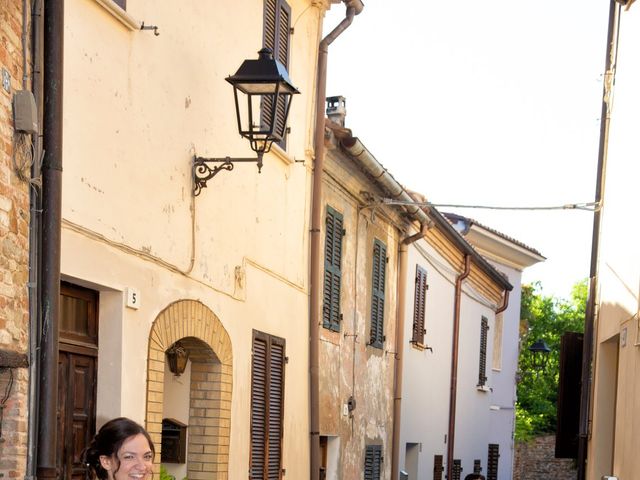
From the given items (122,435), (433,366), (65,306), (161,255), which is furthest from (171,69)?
(433,366)

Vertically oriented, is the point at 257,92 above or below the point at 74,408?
above

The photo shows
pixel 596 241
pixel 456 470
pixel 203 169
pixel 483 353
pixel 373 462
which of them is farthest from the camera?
pixel 483 353

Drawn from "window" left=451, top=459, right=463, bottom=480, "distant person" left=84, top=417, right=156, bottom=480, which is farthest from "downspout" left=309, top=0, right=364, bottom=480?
"window" left=451, top=459, right=463, bottom=480

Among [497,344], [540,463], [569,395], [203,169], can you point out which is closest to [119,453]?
[203,169]

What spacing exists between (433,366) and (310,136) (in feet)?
30.8

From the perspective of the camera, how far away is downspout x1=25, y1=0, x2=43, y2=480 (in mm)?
7715

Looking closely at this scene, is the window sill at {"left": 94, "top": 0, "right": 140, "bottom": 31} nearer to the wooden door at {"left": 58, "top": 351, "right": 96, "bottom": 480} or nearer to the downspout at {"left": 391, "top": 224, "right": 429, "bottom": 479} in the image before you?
the wooden door at {"left": 58, "top": 351, "right": 96, "bottom": 480}

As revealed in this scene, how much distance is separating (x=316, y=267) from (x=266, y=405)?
6.72 feet

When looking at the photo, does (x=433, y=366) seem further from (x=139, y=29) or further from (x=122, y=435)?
(x=122, y=435)

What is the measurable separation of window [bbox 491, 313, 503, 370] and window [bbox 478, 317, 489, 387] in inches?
83.3

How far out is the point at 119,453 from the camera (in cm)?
479

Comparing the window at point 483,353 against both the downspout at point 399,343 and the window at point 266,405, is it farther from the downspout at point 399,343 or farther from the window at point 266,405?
the window at point 266,405

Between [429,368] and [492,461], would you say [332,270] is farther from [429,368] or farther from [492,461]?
[492,461]

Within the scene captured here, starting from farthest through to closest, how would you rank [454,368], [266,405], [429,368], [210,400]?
[454,368] < [429,368] < [266,405] < [210,400]
